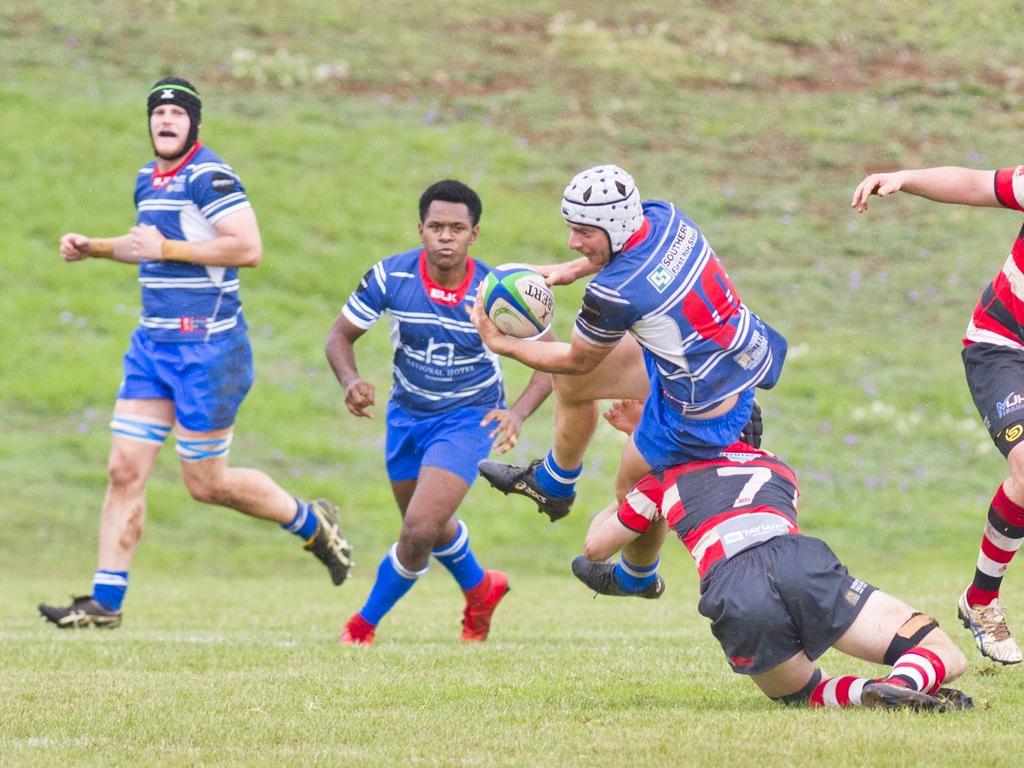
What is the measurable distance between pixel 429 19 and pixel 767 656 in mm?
23634

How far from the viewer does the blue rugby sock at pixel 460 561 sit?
955 cm

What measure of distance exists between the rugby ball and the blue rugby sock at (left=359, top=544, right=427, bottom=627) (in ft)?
7.05

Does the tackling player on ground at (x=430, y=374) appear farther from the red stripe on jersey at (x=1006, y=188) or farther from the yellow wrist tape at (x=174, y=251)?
the red stripe on jersey at (x=1006, y=188)

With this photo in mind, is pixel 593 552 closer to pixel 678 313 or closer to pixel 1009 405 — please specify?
pixel 678 313

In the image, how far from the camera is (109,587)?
32.4ft

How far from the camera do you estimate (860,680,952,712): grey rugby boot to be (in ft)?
19.2

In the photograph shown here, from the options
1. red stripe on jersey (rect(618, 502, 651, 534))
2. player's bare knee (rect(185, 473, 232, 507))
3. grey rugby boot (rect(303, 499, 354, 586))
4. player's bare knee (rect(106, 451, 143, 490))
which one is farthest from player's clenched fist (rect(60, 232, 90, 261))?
red stripe on jersey (rect(618, 502, 651, 534))

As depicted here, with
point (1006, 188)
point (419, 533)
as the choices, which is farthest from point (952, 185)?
point (419, 533)

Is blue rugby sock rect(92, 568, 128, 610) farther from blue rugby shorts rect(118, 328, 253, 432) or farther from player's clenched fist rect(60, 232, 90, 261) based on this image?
player's clenched fist rect(60, 232, 90, 261)

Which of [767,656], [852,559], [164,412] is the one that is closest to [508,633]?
[164,412]

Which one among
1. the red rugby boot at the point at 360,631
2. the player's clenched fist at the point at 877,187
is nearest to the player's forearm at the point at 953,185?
the player's clenched fist at the point at 877,187

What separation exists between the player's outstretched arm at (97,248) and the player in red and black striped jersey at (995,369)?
4596mm

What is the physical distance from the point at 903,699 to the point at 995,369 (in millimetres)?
2055

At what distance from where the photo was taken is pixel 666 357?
6.75 m
